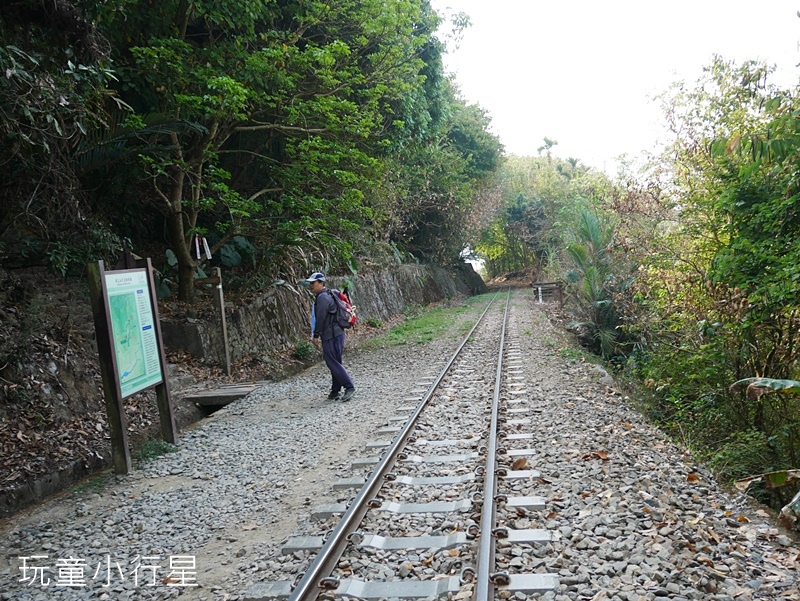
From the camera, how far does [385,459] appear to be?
554 cm

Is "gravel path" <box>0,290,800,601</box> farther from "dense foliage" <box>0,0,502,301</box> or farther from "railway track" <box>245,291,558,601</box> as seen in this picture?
"dense foliage" <box>0,0,502,301</box>

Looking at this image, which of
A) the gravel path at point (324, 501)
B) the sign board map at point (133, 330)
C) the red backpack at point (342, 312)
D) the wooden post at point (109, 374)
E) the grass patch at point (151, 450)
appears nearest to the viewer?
the gravel path at point (324, 501)

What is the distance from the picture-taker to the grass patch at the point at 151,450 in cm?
646

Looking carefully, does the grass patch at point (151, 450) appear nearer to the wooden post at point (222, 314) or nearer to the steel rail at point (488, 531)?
the steel rail at point (488, 531)

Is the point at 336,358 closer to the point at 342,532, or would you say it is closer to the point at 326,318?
the point at 326,318

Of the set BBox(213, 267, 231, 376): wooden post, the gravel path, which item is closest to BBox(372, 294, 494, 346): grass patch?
BBox(213, 267, 231, 376): wooden post

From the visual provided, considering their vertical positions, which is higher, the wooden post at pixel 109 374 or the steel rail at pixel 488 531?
the wooden post at pixel 109 374

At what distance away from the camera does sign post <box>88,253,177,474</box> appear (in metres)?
6.01

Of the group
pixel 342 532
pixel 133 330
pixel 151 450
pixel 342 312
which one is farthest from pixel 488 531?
pixel 342 312

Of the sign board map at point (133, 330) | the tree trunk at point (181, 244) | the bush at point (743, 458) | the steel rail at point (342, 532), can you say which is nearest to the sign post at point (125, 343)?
the sign board map at point (133, 330)

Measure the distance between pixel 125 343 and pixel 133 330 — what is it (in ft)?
0.90

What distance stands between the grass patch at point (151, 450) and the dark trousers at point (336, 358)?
2.60m

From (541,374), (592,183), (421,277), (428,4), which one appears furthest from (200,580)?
(421,277)

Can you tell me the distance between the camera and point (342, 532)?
13.1 feet
